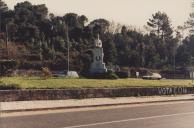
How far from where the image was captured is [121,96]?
1368 inches

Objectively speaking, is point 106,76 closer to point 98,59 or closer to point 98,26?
point 98,59

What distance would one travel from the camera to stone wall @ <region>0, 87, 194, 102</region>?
27188mm

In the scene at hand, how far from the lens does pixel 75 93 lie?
1217 inches

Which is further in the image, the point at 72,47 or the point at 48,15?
the point at 48,15

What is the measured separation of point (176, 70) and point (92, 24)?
1647 cm

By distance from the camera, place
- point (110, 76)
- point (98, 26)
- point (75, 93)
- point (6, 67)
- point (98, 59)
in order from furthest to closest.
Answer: point (98, 26) < point (98, 59) < point (110, 76) < point (6, 67) < point (75, 93)

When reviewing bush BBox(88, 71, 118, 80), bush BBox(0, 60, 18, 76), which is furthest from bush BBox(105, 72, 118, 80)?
bush BBox(0, 60, 18, 76)

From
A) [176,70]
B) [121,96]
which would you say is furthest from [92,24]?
[121,96]

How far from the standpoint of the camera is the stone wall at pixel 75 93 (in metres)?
27.2

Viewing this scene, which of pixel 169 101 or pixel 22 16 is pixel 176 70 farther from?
pixel 169 101

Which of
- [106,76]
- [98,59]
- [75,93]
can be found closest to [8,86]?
[75,93]

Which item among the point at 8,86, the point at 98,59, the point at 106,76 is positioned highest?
the point at 98,59

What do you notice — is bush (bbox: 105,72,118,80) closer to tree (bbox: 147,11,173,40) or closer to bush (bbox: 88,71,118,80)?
bush (bbox: 88,71,118,80)

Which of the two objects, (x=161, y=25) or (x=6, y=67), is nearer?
(x=6, y=67)
